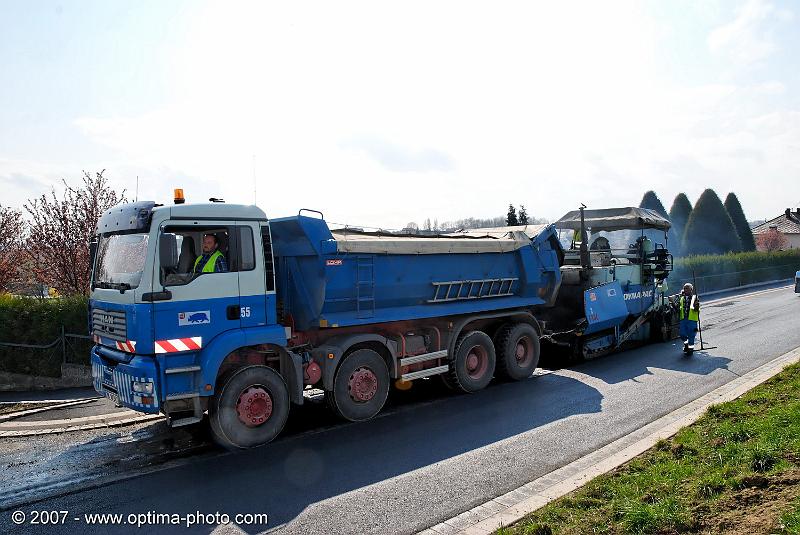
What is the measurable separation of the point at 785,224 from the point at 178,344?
251 ft

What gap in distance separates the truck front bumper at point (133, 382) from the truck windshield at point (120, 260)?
2.98 ft

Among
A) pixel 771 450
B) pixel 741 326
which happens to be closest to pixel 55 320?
pixel 771 450

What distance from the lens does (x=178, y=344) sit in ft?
22.4

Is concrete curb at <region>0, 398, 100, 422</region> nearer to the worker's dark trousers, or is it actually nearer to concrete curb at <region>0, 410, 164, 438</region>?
concrete curb at <region>0, 410, 164, 438</region>

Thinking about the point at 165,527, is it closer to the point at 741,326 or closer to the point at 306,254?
the point at 306,254

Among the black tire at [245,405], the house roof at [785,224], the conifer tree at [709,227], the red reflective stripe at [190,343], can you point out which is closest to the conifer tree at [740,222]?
the conifer tree at [709,227]

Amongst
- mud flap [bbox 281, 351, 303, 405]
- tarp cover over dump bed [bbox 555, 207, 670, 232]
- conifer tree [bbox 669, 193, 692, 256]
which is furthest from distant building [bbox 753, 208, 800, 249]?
mud flap [bbox 281, 351, 303, 405]

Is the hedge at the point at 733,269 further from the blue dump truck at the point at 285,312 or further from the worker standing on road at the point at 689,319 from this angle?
the blue dump truck at the point at 285,312

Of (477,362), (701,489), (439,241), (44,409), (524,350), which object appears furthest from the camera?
(524,350)

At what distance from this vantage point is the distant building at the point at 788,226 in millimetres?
65375

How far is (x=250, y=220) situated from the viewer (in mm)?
7535

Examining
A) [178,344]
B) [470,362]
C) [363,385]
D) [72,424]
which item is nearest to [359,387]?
[363,385]

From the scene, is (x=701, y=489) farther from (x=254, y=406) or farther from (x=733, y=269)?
(x=733, y=269)

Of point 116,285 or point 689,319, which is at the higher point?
point 116,285
